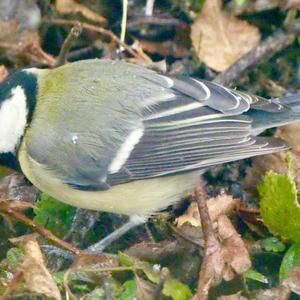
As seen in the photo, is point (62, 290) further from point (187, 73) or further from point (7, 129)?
point (187, 73)

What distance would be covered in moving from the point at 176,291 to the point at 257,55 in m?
1.46

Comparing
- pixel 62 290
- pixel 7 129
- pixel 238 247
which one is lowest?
pixel 62 290

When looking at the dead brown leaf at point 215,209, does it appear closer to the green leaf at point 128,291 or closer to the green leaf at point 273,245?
the green leaf at point 273,245

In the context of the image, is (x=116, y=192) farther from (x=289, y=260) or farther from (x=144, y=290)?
(x=289, y=260)

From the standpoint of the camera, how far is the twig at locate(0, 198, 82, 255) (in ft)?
11.1

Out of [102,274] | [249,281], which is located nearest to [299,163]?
[249,281]

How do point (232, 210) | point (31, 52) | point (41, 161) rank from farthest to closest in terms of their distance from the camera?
1. point (31, 52)
2. point (232, 210)
3. point (41, 161)

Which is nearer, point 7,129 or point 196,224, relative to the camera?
point 7,129

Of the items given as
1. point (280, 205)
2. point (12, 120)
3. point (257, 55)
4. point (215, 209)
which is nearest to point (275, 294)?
point (280, 205)

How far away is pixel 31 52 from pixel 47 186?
107cm

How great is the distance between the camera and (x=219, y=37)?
14.5ft

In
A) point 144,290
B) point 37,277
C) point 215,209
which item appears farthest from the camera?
point 215,209

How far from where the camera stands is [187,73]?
4.28 metres

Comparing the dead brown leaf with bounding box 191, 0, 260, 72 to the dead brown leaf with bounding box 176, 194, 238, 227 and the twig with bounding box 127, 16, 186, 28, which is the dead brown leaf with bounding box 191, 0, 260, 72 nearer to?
the twig with bounding box 127, 16, 186, 28
